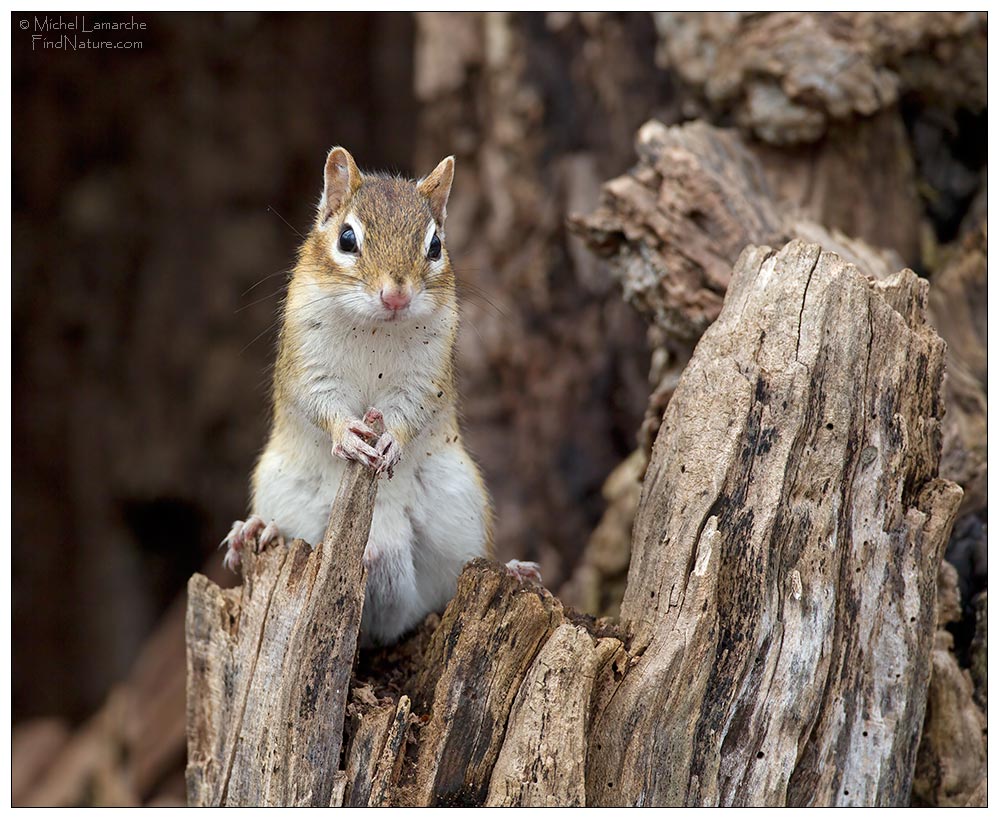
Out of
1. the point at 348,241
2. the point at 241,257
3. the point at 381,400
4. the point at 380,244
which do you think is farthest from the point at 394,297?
the point at 241,257

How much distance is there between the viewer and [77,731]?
596 centimetres

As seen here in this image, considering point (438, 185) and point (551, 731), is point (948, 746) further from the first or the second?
point (438, 185)

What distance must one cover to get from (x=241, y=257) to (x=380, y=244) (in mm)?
3749

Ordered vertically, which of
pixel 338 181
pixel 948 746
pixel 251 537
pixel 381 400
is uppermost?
pixel 338 181

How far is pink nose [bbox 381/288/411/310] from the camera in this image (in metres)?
2.89

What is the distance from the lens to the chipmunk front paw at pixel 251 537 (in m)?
3.30

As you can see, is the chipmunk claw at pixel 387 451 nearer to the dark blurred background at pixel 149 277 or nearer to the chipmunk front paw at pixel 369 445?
the chipmunk front paw at pixel 369 445

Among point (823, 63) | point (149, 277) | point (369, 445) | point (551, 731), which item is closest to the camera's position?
point (551, 731)

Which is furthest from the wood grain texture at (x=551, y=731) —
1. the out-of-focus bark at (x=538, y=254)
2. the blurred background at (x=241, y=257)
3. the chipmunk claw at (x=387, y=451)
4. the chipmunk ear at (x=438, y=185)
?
the out-of-focus bark at (x=538, y=254)

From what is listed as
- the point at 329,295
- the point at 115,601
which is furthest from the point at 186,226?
the point at 329,295

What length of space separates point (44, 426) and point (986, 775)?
522 cm

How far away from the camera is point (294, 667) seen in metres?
2.86

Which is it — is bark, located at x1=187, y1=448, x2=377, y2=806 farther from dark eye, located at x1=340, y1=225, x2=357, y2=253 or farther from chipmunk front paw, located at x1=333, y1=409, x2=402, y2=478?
dark eye, located at x1=340, y1=225, x2=357, y2=253

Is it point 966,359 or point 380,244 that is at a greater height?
point 380,244
